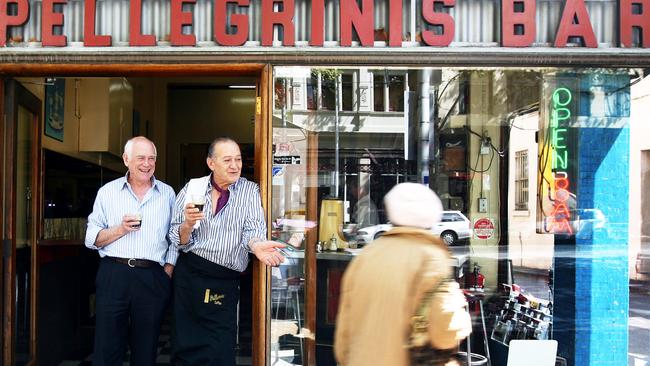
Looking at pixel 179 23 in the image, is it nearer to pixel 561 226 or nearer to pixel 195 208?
pixel 195 208

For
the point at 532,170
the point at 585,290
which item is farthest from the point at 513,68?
the point at 585,290

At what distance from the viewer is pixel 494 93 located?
4.70m

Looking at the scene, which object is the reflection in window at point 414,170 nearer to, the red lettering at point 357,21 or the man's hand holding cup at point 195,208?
the red lettering at point 357,21

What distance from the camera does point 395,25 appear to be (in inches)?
148

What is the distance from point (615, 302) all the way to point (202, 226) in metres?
2.70

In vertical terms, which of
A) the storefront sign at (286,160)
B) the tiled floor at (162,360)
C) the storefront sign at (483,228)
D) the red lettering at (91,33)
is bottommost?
the tiled floor at (162,360)

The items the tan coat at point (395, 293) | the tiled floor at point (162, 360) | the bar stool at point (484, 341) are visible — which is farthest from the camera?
the tiled floor at point (162, 360)

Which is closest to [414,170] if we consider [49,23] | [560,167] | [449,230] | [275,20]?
[449,230]

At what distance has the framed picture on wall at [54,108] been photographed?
191 inches

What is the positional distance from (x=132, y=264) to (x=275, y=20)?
5.24 feet

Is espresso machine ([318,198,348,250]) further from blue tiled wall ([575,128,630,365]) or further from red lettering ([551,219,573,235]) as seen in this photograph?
blue tiled wall ([575,128,630,365])

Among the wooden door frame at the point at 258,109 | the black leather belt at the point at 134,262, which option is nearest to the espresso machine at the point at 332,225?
the wooden door frame at the point at 258,109

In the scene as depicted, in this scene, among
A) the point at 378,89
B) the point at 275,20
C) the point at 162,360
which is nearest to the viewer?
the point at 275,20

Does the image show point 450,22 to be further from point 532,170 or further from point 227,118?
point 227,118
